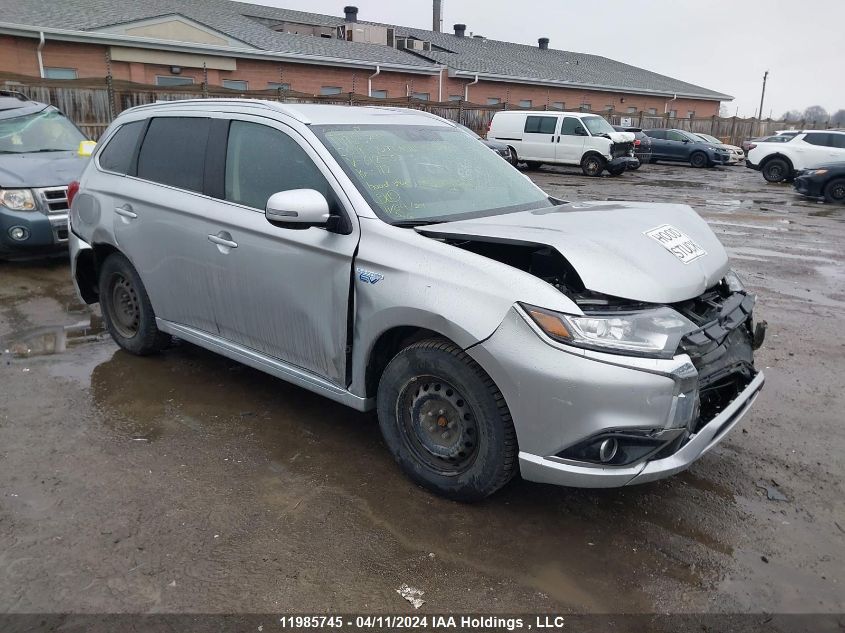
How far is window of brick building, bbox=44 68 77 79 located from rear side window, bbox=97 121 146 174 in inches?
758

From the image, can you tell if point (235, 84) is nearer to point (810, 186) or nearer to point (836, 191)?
point (810, 186)

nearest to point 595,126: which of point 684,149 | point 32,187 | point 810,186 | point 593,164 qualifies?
point 593,164

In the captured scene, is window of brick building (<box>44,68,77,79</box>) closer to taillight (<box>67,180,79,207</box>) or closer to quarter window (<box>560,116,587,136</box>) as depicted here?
quarter window (<box>560,116,587,136</box>)

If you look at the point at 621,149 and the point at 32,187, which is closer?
the point at 32,187

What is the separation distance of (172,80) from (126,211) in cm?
2133

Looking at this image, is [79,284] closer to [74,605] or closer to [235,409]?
[235,409]

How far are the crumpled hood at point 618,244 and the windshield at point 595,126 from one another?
20762 mm

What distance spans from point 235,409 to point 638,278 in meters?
2.66

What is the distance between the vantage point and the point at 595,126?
23609 millimetres

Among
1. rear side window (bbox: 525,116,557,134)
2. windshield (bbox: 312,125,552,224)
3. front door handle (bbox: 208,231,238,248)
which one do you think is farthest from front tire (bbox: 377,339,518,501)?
rear side window (bbox: 525,116,557,134)

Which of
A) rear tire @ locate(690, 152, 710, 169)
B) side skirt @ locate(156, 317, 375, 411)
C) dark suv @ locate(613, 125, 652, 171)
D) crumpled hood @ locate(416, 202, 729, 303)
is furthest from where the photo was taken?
rear tire @ locate(690, 152, 710, 169)

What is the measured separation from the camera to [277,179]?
396 cm

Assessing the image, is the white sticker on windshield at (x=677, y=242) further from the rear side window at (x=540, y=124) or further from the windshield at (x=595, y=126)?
the rear side window at (x=540, y=124)

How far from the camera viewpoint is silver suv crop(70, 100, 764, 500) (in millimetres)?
2887
